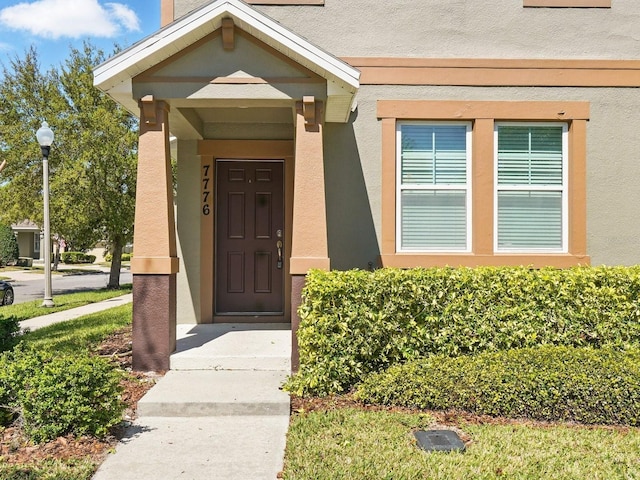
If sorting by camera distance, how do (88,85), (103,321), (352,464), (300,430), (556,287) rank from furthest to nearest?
(88,85) < (103,321) < (556,287) < (300,430) < (352,464)

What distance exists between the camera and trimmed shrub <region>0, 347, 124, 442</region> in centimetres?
380

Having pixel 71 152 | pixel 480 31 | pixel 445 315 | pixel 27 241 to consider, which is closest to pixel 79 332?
pixel 445 315

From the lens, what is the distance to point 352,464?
3.52 metres

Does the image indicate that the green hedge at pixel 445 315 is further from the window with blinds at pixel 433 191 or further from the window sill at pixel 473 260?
the window with blinds at pixel 433 191

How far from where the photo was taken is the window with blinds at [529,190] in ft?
22.2

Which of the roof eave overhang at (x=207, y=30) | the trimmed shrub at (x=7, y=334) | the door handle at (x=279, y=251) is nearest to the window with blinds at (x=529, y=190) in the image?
the roof eave overhang at (x=207, y=30)

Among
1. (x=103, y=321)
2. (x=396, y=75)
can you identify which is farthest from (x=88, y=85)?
(x=396, y=75)

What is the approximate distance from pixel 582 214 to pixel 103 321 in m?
8.64

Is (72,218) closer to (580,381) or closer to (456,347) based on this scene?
(456,347)

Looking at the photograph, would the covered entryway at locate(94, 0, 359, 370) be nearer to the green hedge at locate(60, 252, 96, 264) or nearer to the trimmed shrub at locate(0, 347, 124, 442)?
the trimmed shrub at locate(0, 347, 124, 442)

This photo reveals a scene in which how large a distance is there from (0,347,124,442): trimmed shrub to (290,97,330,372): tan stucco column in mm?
2018

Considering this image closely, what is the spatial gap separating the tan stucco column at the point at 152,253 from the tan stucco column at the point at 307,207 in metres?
1.41

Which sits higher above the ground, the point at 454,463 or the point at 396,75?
the point at 396,75

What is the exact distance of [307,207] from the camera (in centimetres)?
552
